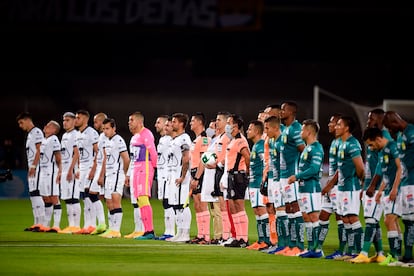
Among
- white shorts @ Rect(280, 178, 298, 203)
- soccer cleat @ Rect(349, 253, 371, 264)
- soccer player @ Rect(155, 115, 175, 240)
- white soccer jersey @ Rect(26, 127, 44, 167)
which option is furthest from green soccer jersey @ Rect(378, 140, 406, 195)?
white soccer jersey @ Rect(26, 127, 44, 167)

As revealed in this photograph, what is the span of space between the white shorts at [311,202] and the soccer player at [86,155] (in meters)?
6.49

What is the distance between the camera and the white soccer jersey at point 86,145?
65.6 ft

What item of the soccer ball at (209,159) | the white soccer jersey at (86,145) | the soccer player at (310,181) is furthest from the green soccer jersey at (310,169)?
the white soccer jersey at (86,145)

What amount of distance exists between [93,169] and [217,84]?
75.7 feet

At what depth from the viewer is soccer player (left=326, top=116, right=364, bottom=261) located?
1385cm

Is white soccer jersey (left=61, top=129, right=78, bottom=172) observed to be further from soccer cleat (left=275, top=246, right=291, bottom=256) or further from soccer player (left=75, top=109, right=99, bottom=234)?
soccer cleat (left=275, top=246, right=291, bottom=256)

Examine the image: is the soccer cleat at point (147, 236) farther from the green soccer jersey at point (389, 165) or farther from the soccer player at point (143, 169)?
the green soccer jersey at point (389, 165)

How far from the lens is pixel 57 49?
1666 inches

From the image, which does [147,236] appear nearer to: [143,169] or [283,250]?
[143,169]

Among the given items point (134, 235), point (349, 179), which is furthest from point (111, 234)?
point (349, 179)

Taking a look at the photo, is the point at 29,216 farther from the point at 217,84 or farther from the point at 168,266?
the point at 217,84

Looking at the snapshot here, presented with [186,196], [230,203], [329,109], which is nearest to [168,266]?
[230,203]

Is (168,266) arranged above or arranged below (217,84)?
below

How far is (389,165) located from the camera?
13234 mm
